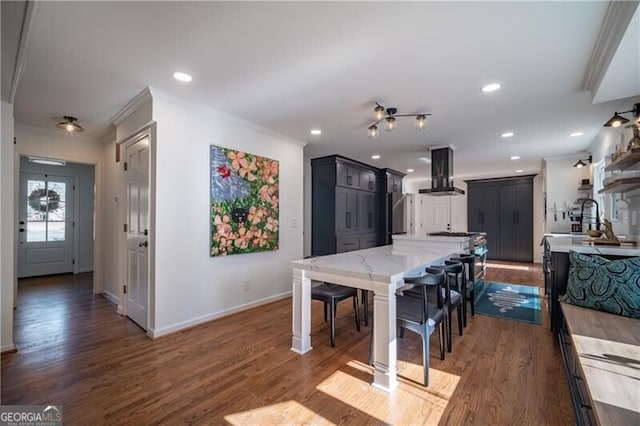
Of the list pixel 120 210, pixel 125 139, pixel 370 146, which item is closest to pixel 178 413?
pixel 120 210

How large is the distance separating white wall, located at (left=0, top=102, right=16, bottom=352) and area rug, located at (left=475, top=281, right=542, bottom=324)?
16.2 feet

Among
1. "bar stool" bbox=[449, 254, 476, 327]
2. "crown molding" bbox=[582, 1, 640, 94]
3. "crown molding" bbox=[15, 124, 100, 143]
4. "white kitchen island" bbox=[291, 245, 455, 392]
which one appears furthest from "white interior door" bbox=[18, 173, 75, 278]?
"crown molding" bbox=[582, 1, 640, 94]

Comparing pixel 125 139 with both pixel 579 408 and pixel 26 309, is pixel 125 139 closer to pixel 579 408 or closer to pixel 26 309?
pixel 26 309

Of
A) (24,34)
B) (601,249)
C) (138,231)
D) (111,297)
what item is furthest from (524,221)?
(24,34)

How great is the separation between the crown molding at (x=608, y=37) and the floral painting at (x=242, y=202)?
10.9 feet

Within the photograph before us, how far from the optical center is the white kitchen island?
1.96 metres

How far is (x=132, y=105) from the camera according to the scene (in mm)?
3109

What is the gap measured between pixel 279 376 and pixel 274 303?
73.0 inches

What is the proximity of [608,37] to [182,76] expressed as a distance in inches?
124

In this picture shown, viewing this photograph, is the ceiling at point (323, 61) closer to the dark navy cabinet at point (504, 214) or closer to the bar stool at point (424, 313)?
the bar stool at point (424, 313)

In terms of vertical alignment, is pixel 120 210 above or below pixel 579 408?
above

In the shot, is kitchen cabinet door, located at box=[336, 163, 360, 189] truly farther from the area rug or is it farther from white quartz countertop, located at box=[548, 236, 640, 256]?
white quartz countertop, located at box=[548, 236, 640, 256]

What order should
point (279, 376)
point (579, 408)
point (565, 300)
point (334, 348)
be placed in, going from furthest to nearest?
point (334, 348), point (565, 300), point (279, 376), point (579, 408)

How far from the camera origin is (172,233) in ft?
9.73
